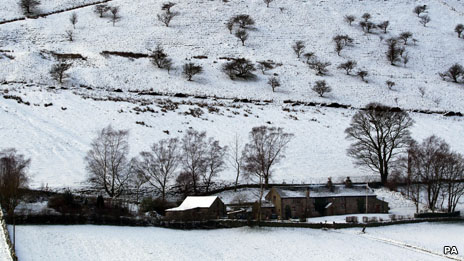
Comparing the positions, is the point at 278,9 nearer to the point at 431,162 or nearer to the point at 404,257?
the point at 431,162

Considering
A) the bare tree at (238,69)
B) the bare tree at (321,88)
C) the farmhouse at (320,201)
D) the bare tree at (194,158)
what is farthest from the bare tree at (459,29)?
the bare tree at (194,158)

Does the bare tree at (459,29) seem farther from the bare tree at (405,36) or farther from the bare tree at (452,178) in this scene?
the bare tree at (452,178)

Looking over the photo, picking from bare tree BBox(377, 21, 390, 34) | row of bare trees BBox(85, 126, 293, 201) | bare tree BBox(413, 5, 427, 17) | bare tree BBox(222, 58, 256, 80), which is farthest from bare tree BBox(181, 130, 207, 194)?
bare tree BBox(413, 5, 427, 17)

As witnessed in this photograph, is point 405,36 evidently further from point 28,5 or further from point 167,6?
point 28,5

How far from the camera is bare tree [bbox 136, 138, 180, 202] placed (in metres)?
45.5

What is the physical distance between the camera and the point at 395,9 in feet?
427

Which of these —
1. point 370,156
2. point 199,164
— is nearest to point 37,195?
point 199,164

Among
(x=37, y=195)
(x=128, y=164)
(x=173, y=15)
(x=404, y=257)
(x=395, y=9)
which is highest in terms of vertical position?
(x=395, y=9)

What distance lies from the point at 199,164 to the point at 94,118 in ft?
63.6

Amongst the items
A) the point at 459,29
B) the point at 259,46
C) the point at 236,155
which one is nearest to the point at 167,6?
the point at 259,46

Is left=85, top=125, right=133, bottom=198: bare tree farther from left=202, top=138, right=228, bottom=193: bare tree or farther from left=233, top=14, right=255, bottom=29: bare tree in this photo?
left=233, top=14, right=255, bottom=29: bare tree

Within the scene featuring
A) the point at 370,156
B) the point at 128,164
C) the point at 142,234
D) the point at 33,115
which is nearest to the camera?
the point at 142,234

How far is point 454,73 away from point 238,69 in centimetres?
4207

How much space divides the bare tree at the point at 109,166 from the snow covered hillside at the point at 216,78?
59.9 inches
